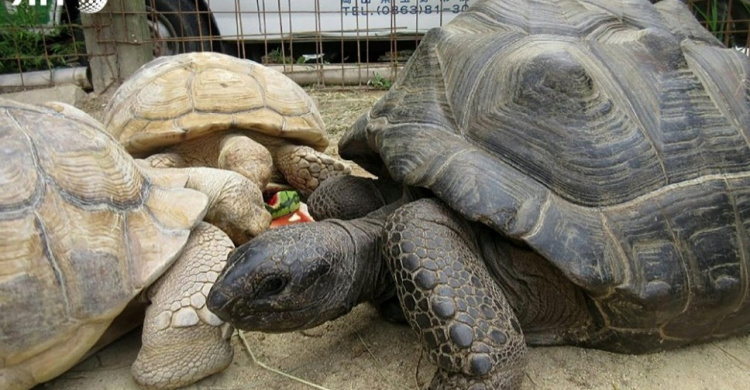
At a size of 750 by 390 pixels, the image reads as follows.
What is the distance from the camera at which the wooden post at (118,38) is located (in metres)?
6.30

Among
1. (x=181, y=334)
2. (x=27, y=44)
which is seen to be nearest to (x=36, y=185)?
(x=181, y=334)

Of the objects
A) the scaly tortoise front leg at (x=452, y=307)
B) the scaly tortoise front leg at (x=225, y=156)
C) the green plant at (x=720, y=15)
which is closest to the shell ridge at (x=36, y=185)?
the scaly tortoise front leg at (x=452, y=307)

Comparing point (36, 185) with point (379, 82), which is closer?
point (36, 185)

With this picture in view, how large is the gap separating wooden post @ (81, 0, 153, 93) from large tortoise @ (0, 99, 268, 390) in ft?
14.2

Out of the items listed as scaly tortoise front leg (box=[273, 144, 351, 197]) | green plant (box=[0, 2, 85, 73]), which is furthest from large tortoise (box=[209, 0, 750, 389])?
green plant (box=[0, 2, 85, 73])

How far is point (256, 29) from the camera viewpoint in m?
6.94

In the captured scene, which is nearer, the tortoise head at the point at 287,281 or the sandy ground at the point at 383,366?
the tortoise head at the point at 287,281

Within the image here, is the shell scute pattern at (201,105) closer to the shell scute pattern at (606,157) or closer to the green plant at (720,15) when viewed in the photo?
the shell scute pattern at (606,157)

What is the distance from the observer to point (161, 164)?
146 inches

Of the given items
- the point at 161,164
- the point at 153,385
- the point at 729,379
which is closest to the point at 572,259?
the point at 729,379

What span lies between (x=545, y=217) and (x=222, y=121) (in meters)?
2.25

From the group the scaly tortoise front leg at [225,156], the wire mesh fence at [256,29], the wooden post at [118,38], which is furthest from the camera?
the wire mesh fence at [256,29]

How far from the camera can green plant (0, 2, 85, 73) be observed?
270 inches

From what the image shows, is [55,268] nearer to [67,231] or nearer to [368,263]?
[67,231]
